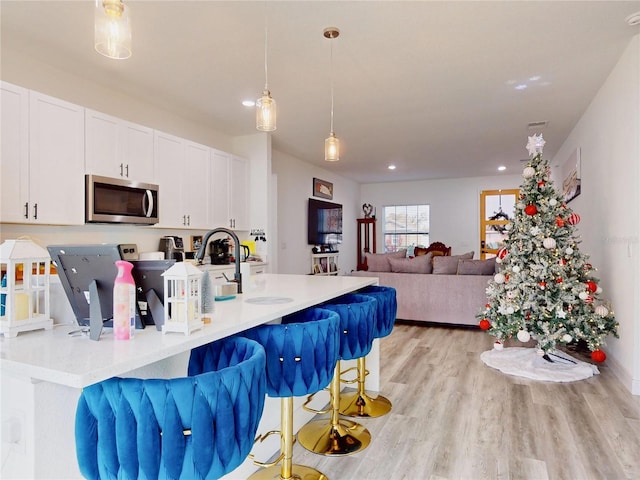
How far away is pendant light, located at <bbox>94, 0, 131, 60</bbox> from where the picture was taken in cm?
145

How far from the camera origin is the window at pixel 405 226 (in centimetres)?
959

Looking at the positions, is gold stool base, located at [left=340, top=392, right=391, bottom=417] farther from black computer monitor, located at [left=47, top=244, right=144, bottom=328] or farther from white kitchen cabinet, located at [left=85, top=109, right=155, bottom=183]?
white kitchen cabinet, located at [left=85, top=109, right=155, bottom=183]

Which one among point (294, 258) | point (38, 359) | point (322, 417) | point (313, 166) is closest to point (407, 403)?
point (322, 417)

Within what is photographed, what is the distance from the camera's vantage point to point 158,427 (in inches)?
37.4

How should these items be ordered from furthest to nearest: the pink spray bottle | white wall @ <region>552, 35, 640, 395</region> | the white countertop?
white wall @ <region>552, 35, 640, 395</region>, the pink spray bottle, the white countertop

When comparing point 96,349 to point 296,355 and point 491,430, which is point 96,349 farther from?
point 491,430

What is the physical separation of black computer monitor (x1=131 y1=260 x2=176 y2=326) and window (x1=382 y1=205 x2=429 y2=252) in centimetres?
874

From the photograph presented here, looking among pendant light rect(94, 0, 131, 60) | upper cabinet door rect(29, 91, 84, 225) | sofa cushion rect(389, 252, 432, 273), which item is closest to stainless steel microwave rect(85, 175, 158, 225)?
upper cabinet door rect(29, 91, 84, 225)

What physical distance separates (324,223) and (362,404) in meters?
5.40

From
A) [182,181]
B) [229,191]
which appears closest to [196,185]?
[182,181]

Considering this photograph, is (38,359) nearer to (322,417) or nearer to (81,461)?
(81,461)

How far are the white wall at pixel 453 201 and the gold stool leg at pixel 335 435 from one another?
7466 millimetres

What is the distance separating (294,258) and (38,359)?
603 centimetres

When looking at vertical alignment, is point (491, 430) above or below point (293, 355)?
below
